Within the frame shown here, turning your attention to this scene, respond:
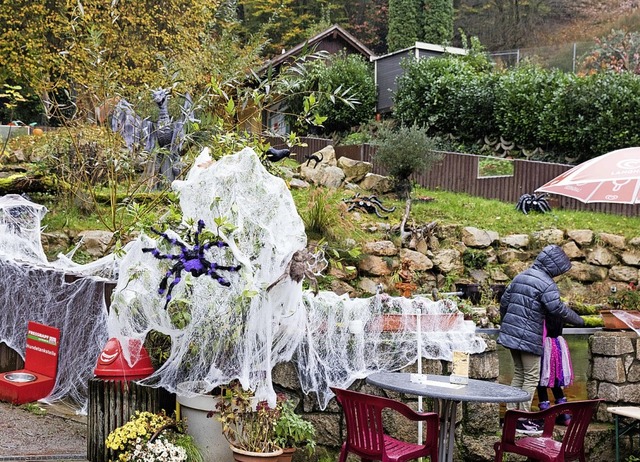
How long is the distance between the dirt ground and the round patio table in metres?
2.39

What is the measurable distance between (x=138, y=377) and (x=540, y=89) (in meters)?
14.3

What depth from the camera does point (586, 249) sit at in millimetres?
14164

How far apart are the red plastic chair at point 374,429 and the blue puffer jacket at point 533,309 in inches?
72.8

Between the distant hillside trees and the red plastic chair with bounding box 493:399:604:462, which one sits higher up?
the distant hillside trees

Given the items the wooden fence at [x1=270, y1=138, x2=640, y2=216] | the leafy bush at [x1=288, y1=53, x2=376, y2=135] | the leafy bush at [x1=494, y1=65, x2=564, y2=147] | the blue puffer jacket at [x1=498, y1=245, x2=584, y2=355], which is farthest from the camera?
the leafy bush at [x1=288, y1=53, x2=376, y2=135]

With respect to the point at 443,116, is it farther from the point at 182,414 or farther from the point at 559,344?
the point at 182,414

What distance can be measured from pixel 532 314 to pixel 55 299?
4.14 metres

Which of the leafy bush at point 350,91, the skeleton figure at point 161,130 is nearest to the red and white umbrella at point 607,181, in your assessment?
the skeleton figure at point 161,130

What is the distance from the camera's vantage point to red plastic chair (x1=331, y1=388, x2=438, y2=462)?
5199 millimetres

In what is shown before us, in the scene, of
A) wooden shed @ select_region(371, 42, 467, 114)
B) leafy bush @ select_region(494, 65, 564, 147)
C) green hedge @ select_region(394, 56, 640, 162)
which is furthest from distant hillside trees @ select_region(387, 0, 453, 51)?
leafy bush @ select_region(494, 65, 564, 147)

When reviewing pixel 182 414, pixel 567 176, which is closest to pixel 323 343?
pixel 182 414

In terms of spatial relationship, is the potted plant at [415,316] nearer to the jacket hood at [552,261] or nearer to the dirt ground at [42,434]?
the jacket hood at [552,261]

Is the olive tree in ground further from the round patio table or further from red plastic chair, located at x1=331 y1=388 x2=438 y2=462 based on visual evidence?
red plastic chair, located at x1=331 y1=388 x2=438 y2=462

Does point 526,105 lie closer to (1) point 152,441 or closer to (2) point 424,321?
(2) point 424,321
